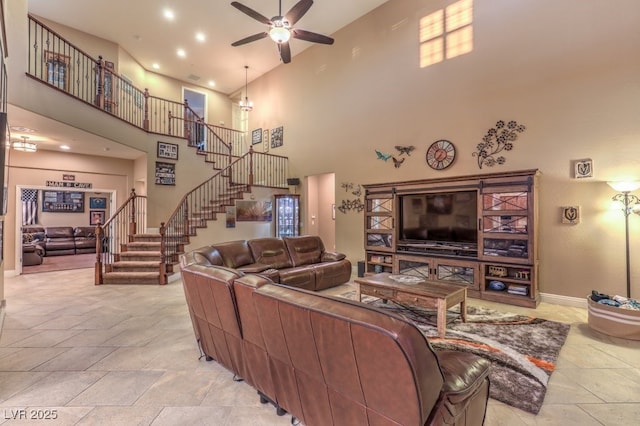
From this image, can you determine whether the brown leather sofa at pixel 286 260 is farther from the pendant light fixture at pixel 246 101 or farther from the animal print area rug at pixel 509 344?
the pendant light fixture at pixel 246 101

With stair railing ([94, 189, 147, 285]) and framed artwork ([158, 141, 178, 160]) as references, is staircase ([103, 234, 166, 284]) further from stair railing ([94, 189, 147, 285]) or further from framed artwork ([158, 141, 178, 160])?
framed artwork ([158, 141, 178, 160])

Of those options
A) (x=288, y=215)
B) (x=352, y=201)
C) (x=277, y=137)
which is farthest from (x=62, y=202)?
(x=352, y=201)

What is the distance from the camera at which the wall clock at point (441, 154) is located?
212 inches

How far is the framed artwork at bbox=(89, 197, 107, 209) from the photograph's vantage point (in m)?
11.7

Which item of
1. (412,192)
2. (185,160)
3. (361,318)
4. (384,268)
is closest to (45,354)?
(361,318)

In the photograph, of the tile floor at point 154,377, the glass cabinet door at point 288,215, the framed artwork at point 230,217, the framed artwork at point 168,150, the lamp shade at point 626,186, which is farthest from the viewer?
the glass cabinet door at point 288,215

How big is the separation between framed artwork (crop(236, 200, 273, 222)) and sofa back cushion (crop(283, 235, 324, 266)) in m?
2.52

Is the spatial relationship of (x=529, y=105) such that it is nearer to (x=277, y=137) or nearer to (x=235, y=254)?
(x=235, y=254)

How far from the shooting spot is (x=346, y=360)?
1.29 metres

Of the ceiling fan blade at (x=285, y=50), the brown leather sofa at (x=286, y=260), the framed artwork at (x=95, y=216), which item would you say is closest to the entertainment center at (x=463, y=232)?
the brown leather sofa at (x=286, y=260)

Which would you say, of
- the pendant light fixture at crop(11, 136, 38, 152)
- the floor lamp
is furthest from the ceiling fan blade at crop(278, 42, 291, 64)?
the pendant light fixture at crop(11, 136, 38, 152)

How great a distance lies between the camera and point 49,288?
5.34 m

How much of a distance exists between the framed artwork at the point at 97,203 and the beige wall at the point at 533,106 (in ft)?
34.8

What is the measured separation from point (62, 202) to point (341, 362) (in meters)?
13.9
